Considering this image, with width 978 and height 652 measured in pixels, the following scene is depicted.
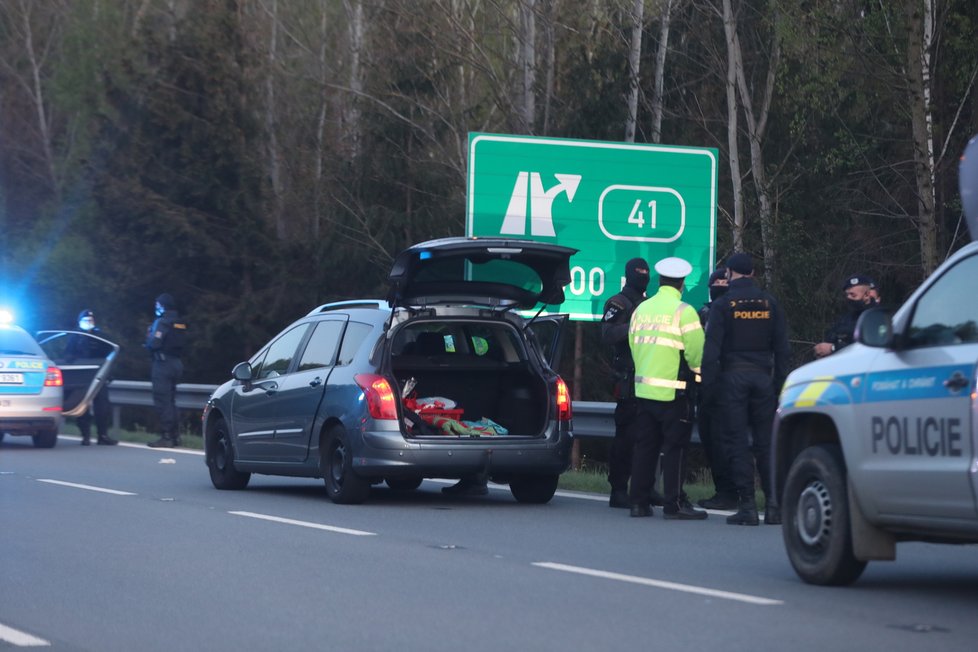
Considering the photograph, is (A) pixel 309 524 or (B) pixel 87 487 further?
(B) pixel 87 487

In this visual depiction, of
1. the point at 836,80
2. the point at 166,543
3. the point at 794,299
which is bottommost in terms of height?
the point at 166,543

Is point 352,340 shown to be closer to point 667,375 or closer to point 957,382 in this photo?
point 667,375

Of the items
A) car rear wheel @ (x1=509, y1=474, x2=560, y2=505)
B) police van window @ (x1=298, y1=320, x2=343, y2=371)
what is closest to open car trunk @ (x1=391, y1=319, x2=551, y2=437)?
car rear wheel @ (x1=509, y1=474, x2=560, y2=505)

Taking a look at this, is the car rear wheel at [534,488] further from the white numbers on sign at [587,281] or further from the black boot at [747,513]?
the white numbers on sign at [587,281]

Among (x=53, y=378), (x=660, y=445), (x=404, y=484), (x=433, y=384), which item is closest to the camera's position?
(x=660, y=445)

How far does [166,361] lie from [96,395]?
1080 mm

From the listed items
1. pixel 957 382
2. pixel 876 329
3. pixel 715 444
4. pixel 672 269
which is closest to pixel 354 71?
pixel 715 444

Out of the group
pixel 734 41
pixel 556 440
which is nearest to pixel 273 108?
pixel 734 41

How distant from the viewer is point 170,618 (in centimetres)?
777

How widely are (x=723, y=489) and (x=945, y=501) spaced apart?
5619 millimetres

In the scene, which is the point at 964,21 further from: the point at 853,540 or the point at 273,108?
the point at 273,108

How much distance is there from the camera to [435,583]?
348 inches

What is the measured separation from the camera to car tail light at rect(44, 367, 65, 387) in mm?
21375

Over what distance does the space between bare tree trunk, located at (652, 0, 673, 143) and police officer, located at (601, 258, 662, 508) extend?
2148cm
